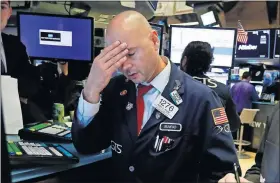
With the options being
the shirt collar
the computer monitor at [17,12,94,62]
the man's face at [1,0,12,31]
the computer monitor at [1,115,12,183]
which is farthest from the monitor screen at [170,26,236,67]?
the computer monitor at [1,115,12,183]

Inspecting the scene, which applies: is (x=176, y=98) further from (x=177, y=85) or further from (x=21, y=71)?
(x=21, y=71)

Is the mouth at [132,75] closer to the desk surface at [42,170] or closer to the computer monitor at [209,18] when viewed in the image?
the desk surface at [42,170]

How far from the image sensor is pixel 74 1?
3.19 meters

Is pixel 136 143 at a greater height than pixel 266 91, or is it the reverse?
pixel 136 143

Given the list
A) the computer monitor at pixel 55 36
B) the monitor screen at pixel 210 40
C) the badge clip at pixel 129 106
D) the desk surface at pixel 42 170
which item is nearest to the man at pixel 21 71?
the computer monitor at pixel 55 36

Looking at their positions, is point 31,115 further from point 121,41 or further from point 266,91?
point 266,91

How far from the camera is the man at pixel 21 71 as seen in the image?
2.21 m

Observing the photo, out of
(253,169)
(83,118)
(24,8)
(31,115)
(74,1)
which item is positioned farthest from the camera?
(74,1)

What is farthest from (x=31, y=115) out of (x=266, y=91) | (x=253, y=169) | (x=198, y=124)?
(x=266, y=91)

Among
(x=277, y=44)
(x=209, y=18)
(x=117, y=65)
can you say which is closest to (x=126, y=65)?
(x=117, y=65)

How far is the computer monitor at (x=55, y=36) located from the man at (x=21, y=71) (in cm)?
42

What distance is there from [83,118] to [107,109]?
0.14 meters

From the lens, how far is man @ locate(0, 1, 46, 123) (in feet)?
7.25

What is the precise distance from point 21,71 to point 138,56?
111 cm
